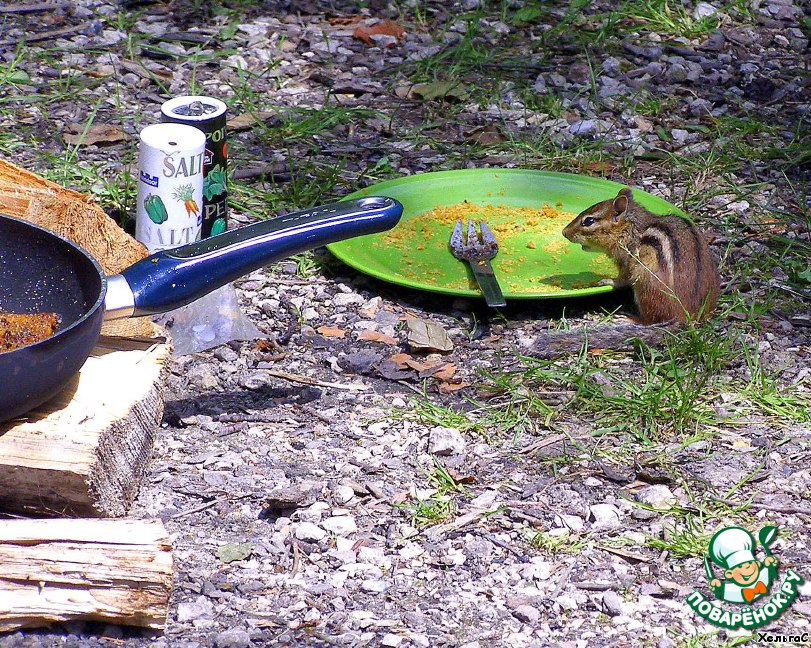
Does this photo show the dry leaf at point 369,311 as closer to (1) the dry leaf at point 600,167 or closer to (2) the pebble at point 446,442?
(2) the pebble at point 446,442

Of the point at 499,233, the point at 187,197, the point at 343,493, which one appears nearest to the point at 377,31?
the point at 499,233

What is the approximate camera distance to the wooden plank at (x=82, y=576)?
2.58 meters

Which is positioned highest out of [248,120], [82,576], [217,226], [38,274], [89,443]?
[38,274]

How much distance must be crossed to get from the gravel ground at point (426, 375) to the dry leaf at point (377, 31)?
5cm

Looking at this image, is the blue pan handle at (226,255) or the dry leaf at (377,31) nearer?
the blue pan handle at (226,255)

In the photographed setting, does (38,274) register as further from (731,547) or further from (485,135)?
(485,135)

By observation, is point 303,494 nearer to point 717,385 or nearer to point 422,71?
point 717,385

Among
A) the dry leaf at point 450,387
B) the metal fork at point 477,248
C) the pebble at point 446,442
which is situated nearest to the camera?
the pebble at point 446,442

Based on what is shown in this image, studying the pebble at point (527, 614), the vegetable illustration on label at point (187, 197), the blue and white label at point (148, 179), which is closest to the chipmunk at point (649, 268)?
the pebble at point (527, 614)

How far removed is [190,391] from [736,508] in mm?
1769

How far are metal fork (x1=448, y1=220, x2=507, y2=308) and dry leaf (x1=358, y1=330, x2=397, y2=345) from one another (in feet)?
1.30

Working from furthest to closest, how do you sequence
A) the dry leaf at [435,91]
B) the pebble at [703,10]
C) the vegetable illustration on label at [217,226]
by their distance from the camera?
the pebble at [703,10] < the dry leaf at [435,91] < the vegetable illustration on label at [217,226]

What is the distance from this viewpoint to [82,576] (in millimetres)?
2596

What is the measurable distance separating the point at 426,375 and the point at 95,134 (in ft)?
8.13
